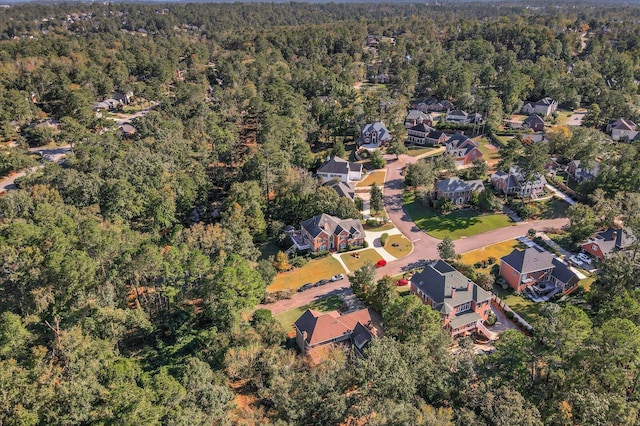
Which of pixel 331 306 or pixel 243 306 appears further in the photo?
pixel 331 306

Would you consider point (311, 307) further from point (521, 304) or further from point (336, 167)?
point (336, 167)

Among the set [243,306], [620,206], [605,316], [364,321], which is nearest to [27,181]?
[243,306]

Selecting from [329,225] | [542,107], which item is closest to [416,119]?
[542,107]

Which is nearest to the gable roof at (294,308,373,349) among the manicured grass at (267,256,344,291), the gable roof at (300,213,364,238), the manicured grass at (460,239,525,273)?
the manicured grass at (267,256,344,291)

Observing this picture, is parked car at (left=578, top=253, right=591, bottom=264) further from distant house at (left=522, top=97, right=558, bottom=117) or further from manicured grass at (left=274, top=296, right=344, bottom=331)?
distant house at (left=522, top=97, right=558, bottom=117)

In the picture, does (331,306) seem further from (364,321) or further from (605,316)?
(605,316)
